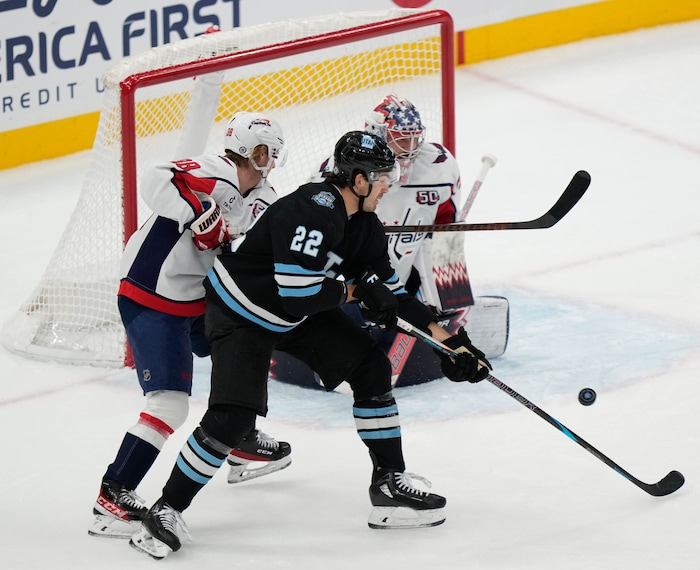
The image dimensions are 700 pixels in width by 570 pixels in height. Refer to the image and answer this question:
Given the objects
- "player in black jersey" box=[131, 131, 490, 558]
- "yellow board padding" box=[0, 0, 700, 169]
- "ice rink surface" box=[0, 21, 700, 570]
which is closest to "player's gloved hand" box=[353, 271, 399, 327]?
"player in black jersey" box=[131, 131, 490, 558]

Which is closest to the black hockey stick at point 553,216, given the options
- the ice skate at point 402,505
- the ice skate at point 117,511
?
the ice skate at point 402,505

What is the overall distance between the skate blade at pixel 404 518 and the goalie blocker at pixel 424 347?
0.89 metres

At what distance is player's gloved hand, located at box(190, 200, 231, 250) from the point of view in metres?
3.70

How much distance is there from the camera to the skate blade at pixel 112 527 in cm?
364

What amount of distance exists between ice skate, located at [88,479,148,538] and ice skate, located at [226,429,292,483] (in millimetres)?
403

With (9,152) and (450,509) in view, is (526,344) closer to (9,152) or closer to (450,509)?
(450,509)

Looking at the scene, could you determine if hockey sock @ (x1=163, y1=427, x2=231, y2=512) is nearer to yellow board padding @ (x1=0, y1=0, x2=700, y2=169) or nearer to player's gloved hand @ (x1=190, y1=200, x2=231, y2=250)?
player's gloved hand @ (x1=190, y1=200, x2=231, y2=250)

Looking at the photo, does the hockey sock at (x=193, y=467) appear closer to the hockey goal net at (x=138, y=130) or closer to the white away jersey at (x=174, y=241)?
the white away jersey at (x=174, y=241)

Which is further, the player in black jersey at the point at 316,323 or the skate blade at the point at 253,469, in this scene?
the skate blade at the point at 253,469

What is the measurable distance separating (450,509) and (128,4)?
3543 mm

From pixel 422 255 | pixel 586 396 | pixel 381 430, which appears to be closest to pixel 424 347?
pixel 422 255

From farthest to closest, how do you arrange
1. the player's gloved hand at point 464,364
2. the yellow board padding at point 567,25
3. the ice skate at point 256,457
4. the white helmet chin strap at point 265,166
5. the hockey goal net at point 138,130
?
the yellow board padding at point 567,25
the hockey goal net at point 138,130
the ice skate at point 256,457
the white helmet chin strap at point 265,166
the player's gloved hand at point 464,364

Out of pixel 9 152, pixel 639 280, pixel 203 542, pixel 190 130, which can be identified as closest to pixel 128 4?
pixel 9 152

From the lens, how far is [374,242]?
363 centimetres
